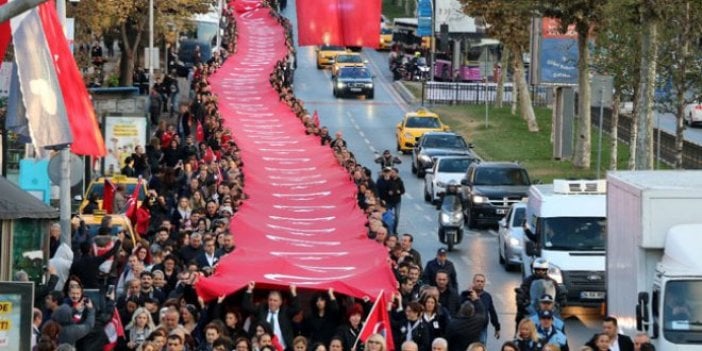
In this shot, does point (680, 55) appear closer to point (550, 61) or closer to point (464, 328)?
point (550, 61)

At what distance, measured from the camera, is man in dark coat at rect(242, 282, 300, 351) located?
77.7 feet

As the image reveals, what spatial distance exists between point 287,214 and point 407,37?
7291 centimetres

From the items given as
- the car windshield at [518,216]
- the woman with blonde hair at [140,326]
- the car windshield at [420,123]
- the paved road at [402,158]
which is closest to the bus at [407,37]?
the paved road at [402,158]

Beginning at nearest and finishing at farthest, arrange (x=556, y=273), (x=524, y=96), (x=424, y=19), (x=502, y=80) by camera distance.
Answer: (x=556, y=273) → (x=524, y=96) → (x=502, y=80) → (x=424, y=19)

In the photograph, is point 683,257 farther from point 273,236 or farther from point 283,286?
point 273,236

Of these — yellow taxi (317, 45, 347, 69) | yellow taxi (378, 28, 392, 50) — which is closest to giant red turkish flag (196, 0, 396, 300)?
yellow taxi (317, 45, 347, 69)

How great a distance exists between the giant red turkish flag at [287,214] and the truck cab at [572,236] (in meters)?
2.86

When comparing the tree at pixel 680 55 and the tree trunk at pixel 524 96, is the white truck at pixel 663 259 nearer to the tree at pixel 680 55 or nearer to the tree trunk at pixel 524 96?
the tree at pixel 680 55

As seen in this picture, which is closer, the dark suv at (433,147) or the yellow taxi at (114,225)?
the yellow taxi at (114,225)

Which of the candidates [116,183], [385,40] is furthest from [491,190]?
[385,40]

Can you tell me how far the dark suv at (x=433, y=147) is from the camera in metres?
57.6

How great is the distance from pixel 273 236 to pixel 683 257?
11199 mm

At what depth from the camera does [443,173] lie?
168 feet

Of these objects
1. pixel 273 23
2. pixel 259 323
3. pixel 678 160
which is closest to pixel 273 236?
pixel 259 323
